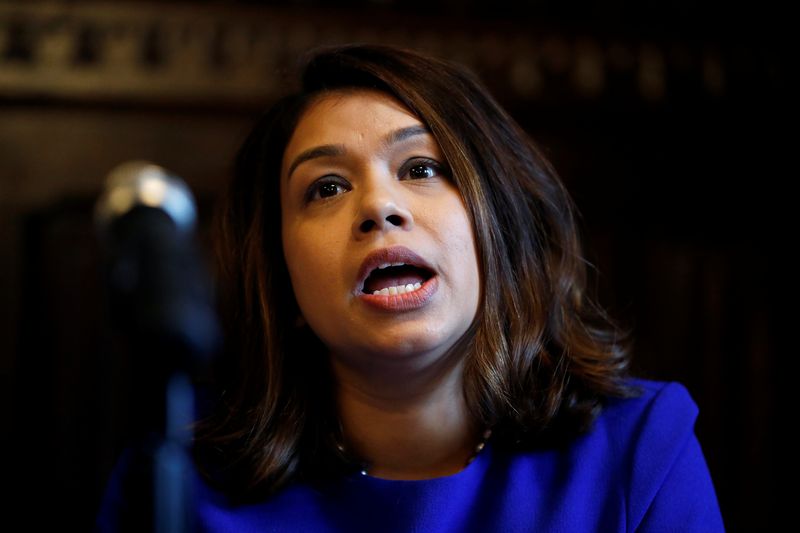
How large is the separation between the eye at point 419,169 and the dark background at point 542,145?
53 centimetres

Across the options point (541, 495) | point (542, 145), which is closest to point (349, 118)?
point (541, 495)

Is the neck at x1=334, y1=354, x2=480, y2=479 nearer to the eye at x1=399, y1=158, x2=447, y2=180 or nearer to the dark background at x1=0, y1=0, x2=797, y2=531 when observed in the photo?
the eye at x1=399, y1=158, x2=447, y2=180

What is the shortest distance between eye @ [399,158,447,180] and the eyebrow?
0.09 ft

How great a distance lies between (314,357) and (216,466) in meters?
0.19

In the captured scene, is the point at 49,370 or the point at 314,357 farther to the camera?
the point at 49,370

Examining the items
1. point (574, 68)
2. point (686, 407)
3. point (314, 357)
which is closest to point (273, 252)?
point (314, 357)

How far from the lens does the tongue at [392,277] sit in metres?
0.97

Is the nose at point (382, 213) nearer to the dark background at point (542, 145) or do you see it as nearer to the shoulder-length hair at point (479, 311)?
the shoulder-length hair at point (479, 311)

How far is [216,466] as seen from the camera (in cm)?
107

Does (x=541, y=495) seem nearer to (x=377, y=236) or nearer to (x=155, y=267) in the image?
(x=377, y=236)

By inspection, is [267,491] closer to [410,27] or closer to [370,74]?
[370,74]

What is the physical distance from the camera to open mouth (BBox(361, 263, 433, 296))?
3.15 ft

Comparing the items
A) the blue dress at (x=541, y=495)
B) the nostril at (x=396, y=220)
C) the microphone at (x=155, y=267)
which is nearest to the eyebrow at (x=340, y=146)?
the nostril at (x=396, y=220)

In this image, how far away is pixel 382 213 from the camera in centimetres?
96
